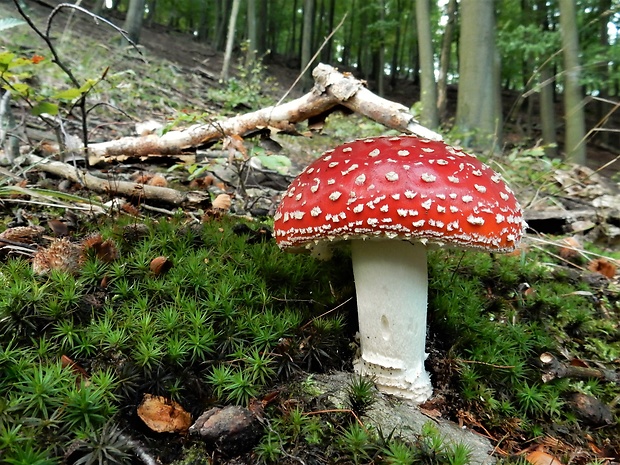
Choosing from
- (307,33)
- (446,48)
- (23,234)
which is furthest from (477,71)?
(307,33)

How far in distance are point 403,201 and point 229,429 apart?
53.2 inches

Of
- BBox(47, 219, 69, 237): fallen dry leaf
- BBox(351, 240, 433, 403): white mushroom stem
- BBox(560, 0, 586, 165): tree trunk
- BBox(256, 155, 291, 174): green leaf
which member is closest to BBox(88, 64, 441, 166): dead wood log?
BBox(256, 155, 291, 174): green leaf

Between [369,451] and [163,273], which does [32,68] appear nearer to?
[163,273]

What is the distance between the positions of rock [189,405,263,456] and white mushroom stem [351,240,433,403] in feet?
2.84

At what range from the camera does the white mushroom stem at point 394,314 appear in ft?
8.41

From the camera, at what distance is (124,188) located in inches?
155

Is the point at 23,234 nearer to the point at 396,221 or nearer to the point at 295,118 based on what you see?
the point at 295,118

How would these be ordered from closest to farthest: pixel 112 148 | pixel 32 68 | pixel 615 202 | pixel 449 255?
pixel 449 255 → pixel 112 148 → pixel 615 202 → pixel 32 68

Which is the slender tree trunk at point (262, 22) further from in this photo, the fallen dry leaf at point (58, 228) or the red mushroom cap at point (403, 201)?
the red mushroom cap at point (403, 201)

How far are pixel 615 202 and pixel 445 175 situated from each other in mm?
6123

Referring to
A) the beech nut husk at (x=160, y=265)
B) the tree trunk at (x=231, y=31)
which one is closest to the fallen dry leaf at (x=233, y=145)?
the beech nut husk at (x=160, y=265)

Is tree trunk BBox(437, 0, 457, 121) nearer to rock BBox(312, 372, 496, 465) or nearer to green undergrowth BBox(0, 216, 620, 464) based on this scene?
green undergrowth BBox(0, 216, 620, 464)

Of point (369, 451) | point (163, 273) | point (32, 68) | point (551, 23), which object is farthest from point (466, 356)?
point (551, 23)

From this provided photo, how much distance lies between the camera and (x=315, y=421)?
208cm
